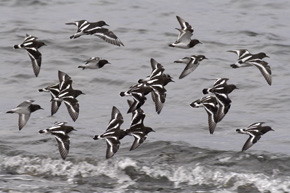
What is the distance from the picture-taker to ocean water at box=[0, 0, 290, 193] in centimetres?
1139

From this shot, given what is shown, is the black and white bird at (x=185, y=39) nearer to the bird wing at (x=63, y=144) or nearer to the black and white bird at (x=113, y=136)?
the black and white bird at (x=113, y=136)

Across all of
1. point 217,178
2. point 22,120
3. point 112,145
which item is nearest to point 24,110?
point 22,120

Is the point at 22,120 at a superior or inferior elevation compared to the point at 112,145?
inferior

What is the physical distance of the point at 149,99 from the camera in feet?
51.3

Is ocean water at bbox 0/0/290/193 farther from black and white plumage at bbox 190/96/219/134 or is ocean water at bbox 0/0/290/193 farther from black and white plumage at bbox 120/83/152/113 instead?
black and white plumage at bbox 120/83/152/113

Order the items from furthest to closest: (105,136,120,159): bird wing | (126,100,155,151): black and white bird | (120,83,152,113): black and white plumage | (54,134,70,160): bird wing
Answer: (126,100,155,151): black and white bird < (120,83,152,113): black and white plumage < (54,134,70,160): bird wing < (105,136,120,159): bird wing

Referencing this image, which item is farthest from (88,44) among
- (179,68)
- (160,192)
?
(160,192)

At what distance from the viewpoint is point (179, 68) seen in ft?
58.2

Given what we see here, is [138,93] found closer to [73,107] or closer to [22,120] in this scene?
[73,107]

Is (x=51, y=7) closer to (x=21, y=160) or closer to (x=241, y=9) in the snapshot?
(x=241, y=9)

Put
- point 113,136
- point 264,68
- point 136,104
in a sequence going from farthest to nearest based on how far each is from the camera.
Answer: point 264,68 < point 136,104 < point 113,136

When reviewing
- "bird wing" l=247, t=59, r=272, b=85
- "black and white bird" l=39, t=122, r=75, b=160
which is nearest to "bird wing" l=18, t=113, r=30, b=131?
"black and white bird" l=39, t=122, r=75, b=160

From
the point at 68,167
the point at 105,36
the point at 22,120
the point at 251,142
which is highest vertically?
the point at 105,36

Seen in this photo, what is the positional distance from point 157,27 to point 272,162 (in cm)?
1028
